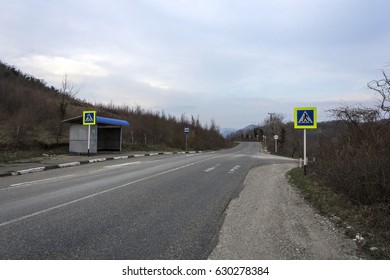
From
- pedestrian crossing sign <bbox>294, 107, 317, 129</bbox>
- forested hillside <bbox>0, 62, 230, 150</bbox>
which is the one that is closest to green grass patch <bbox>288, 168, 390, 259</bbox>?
pedestrian crossing sign <bbox>294, 107, 317, 129</bbox>

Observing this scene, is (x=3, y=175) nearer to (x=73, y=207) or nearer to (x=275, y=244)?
(x=73, y=207)

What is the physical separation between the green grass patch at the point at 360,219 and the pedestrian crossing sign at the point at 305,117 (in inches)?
184

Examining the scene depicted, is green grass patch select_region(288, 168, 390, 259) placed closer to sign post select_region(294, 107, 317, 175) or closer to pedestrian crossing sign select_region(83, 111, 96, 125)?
sign post select_region(294, 107, 317, 175)

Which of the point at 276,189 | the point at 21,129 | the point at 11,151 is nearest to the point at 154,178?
the point at 276,189

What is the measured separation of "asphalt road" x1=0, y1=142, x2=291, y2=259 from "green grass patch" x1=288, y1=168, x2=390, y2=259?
229 cm

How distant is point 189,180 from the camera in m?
12.5

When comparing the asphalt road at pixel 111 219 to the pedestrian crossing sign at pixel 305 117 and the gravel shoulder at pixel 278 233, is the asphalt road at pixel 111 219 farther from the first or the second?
the pedestrian crossing sign at pixel 305 117

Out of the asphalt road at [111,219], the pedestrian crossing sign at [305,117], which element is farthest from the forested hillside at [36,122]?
the pedestrian crossing sign at [305,117]

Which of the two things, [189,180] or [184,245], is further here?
[189,180]

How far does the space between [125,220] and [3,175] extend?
9.65 m

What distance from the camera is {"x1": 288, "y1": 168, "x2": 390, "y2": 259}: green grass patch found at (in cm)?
520

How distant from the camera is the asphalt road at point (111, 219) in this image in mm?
4816

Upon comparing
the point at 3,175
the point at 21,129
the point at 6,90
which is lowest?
the point at 3,175

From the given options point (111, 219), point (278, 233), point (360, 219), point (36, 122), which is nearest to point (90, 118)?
point (36, 122)
